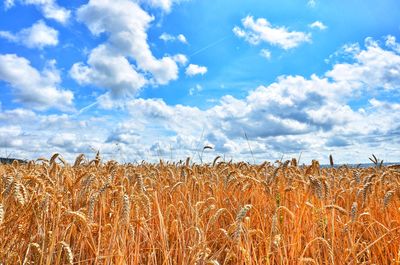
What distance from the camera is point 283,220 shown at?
4672 millimetres

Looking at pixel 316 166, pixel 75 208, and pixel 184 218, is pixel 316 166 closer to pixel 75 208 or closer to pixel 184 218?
pixel 184 218

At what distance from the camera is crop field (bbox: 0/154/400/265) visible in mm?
3043

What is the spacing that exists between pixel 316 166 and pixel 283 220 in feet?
5.21

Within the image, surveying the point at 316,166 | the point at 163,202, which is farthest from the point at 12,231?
the point at 316,166

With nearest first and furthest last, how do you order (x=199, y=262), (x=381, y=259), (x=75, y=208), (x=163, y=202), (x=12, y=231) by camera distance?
(x=199, y=262) < (x=12, y=231) < (x=75, y=208) < (x=381, y=259) < (x=163, y=202)

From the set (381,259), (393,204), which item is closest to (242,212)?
(381,259)

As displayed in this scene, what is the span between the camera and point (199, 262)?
2.40 m

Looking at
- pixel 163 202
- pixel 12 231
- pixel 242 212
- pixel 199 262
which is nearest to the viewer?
pixel 199 262

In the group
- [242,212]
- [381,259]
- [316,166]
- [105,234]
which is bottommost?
[381,259]

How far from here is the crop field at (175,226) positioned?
9.98 feet

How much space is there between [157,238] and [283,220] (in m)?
1.49

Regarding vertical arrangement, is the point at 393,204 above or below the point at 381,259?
above

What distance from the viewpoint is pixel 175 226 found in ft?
14.8

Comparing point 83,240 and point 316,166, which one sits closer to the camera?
point 83,240
